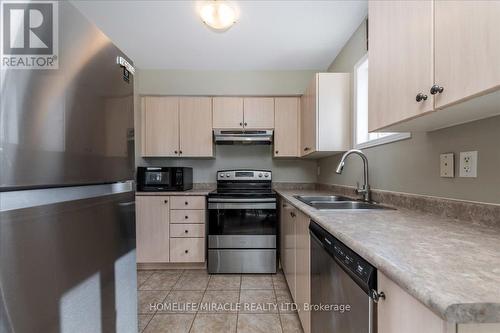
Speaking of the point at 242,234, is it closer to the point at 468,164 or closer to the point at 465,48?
the point at 468,164

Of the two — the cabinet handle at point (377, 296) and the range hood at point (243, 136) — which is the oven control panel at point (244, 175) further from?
the cabinet handle at point (377, 296)

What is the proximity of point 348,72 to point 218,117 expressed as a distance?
61.0 inches

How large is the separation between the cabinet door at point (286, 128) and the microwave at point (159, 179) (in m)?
1.25

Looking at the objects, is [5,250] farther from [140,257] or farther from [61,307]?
[140,257]

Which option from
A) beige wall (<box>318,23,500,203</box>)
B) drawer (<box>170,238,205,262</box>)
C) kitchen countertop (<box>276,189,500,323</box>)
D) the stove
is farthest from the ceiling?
drawer (<box>170,238,205,262</box>)

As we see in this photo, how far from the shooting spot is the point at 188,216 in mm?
2541

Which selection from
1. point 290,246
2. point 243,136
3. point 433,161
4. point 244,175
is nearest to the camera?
point 433,161

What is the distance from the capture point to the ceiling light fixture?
63.5 inches

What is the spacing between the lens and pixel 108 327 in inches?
35.3

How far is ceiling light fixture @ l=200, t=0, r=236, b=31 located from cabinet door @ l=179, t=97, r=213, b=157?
4.02 ft

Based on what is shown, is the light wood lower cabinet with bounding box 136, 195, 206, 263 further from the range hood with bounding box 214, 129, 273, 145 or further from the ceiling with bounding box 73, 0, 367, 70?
the ceiling with bounding box 73, 0, 367, 70

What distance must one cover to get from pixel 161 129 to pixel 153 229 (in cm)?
123

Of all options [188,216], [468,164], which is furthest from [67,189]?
[188,216]

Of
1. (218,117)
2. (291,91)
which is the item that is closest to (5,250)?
(218,117)
